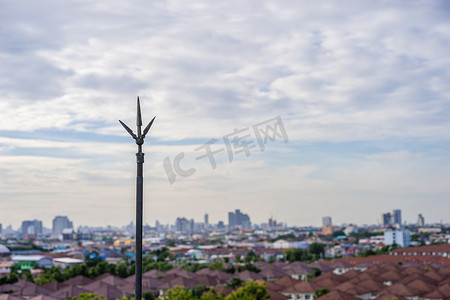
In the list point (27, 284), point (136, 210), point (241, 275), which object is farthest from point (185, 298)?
point (241, 275)

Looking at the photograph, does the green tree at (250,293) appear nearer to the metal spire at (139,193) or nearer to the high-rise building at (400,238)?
the metal spire at (139,193)

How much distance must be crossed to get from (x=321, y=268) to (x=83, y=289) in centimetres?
2783

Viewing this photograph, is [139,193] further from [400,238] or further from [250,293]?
[400,238]

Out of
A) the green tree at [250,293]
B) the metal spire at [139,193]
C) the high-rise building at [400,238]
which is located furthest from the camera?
the high-rise building at [400,238]

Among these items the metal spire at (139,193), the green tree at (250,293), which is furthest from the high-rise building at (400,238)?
the metal spire at (139,193)

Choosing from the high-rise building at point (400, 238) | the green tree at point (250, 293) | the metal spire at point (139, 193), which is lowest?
the high-rise building at point (400, 238)

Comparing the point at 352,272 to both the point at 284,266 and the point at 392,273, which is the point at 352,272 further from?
the point at 284,266


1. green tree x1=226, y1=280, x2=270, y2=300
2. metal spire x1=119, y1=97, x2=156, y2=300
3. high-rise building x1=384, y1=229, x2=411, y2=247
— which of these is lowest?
high-rise building x1=384, y1=229, x2=411, y2=247

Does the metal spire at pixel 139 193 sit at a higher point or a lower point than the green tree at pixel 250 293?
higher

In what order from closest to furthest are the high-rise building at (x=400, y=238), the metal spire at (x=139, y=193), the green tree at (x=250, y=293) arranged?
the metal spire at (x=139, y=193)
the green tree at (x=250, y=293)
the high-rise building at (x=400, y=238)

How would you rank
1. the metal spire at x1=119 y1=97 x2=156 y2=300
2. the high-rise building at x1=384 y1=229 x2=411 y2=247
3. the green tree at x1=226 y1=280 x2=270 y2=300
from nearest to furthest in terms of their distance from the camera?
the metal spire at x1=119 y1=97 x2=156 y2=300 → the green tree at x1=226 y1=280 x2=270 y2=300 → the high-rise building at x1=384 y1=229 x2=411 y2=247

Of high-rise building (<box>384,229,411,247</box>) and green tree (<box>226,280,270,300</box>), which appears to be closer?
green tree (<box>226,280,270,300</box>)

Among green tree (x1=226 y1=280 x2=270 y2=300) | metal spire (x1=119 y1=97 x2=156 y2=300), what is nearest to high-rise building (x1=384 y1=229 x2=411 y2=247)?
green tree (x1=226 y1=280 x2=270 y2=300)

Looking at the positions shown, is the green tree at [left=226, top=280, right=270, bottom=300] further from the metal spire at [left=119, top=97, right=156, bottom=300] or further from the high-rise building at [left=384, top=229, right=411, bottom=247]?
the high-rise building at [left=384, top=229, right=411, bottom=247]
